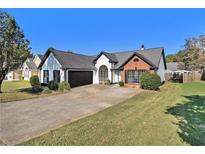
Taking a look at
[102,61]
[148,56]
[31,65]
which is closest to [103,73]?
[102,61]

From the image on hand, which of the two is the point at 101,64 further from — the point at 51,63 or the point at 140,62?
the point at 51,63

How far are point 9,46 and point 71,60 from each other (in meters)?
8.29

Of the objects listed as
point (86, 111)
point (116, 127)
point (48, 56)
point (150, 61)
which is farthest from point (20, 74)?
point (116, 127)

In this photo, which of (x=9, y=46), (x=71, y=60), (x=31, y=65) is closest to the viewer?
(x=9, y=46)

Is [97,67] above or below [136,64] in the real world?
below

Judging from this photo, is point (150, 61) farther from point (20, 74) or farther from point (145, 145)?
point (20, 74)

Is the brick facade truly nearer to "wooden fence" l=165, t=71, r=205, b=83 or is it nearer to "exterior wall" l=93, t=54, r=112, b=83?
"exterior wall" l=93, t=54, r=112, b=83

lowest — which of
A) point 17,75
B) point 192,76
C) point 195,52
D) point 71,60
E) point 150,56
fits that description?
point 192,76

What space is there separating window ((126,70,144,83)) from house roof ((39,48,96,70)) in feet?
18.0

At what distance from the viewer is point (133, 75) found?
71.1ft

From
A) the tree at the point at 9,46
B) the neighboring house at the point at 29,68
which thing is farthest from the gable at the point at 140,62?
the neighboring house at the point at 29,68

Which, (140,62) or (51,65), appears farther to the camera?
(51,65)

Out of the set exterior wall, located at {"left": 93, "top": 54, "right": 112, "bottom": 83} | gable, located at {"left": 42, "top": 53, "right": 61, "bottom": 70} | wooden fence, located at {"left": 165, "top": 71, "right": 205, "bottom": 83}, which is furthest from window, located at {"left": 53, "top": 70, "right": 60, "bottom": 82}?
wooden fence, located at {"left": 165, "top": 71, "right": 205, "bottom": 83}

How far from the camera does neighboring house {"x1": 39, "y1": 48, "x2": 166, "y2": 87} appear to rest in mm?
20484
